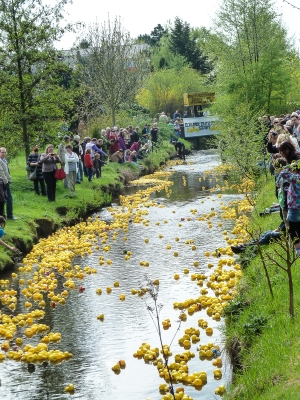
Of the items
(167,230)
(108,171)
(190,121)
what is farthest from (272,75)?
(167,230)

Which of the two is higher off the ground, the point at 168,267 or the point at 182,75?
the point at 182,75

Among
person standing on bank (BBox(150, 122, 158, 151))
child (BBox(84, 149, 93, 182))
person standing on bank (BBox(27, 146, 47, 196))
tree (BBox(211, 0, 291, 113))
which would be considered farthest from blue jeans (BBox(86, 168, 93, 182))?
person standing on bank (BBox(150, 122, 158, 151))

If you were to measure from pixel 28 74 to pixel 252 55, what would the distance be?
60.0ft

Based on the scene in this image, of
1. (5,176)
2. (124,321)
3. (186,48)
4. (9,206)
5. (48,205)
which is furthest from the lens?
(186,48)

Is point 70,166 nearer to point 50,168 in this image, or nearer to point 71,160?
point 71,160

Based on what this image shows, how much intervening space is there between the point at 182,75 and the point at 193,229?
52.4 m

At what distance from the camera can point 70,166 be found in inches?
958

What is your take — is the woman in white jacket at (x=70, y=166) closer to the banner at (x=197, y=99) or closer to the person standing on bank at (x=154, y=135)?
the person standing on bank at (x=154, y=135)

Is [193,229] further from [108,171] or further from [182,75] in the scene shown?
[182,75]

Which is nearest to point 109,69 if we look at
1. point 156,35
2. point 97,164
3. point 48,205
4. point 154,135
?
point 154,135

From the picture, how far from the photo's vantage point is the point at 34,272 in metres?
15.5

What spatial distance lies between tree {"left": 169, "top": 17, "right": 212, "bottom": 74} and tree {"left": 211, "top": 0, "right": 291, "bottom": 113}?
35402mm

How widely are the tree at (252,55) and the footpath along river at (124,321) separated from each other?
17430 mm

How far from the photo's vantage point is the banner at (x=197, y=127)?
53.0 metres
